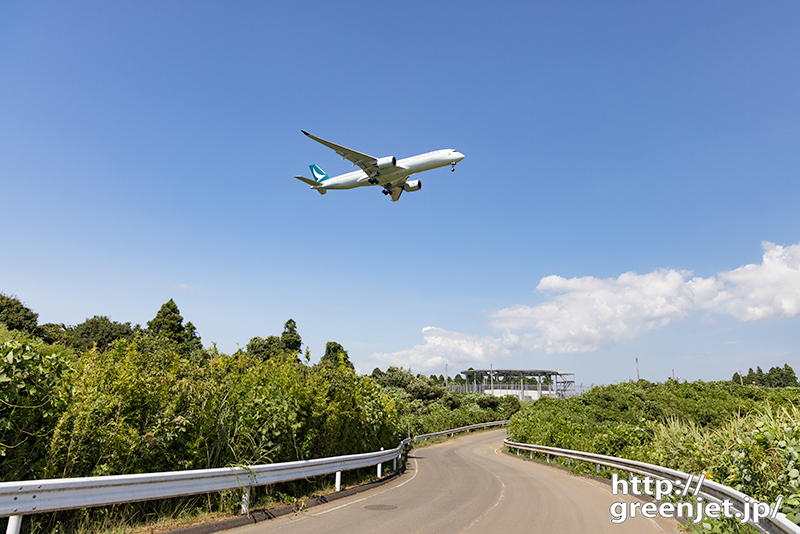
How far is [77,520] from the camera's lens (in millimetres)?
6355

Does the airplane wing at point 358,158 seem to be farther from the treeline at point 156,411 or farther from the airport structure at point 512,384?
the airport structure at point 512,384

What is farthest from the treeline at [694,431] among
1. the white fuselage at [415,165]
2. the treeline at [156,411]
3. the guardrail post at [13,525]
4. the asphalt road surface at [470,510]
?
the white fuselage at [415,165]

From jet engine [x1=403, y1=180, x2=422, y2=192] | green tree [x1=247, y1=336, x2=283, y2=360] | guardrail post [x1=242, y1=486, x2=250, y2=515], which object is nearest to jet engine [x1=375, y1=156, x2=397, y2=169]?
jet engine [x1=403, y1=180, x2=422, y2=192]

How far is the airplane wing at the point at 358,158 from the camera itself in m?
26.0

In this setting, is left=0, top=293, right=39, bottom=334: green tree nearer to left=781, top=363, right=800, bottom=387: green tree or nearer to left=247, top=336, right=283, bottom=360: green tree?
left=247, top=336, right=283, bottom=360: green tree

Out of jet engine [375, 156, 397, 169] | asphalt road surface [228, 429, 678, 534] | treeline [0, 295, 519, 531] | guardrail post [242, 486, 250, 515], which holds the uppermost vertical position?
jet engine [375, 156, 397, 169]

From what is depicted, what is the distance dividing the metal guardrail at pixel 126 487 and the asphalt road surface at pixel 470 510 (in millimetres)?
761

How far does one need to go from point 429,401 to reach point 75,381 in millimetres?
50781

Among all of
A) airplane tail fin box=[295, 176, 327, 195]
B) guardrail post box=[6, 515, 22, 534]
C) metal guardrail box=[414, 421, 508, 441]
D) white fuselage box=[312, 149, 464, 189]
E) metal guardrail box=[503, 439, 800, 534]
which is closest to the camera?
guardrail post box=[6, 515, 22, 534]

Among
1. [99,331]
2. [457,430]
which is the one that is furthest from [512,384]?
[99,331]

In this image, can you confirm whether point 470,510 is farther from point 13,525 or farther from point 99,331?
point 99,331

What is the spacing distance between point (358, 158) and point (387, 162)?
179 cm

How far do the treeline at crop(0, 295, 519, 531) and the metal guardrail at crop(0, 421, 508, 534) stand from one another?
434 mm

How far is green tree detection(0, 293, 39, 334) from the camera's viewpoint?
47.0 meters
